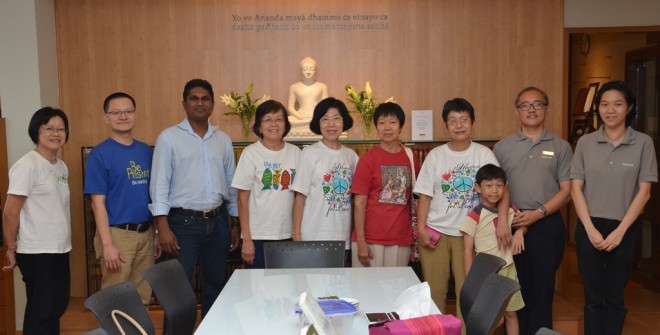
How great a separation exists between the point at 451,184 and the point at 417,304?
1642 mm

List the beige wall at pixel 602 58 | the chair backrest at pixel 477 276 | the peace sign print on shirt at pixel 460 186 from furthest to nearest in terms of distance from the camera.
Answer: the beige wall at pixel 602 58 → the peace sign print on shirt at pixel 460 186 → the chair backrest at pixel 477 276

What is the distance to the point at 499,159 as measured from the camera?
4.09 m

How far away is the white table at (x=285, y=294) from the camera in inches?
92.7

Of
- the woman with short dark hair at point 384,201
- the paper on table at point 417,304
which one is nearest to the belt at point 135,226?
the woman with short dark hair at point 384,201

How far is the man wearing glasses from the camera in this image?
3824 millimetres

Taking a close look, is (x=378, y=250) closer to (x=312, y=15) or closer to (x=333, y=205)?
(x=333, y=205)

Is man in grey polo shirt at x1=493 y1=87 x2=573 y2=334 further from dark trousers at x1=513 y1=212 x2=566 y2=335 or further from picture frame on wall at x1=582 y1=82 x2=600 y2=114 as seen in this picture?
picture frame on wall at x1=582 y1=82 x2=600 y2=114

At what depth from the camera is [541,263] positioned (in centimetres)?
396

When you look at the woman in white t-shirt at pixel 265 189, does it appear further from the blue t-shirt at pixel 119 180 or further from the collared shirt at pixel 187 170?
the blue t-shirt at pixel 119 180

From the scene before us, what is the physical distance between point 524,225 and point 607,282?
0.61 meters

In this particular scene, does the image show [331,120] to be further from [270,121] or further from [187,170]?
[187,170]

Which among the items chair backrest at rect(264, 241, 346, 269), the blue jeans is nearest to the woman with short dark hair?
chair backrest at rect(264, 241, 346, 269)

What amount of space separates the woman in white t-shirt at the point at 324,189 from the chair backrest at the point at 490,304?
4.35ft

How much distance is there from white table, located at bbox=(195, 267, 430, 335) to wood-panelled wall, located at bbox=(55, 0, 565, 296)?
2656 millimetres
